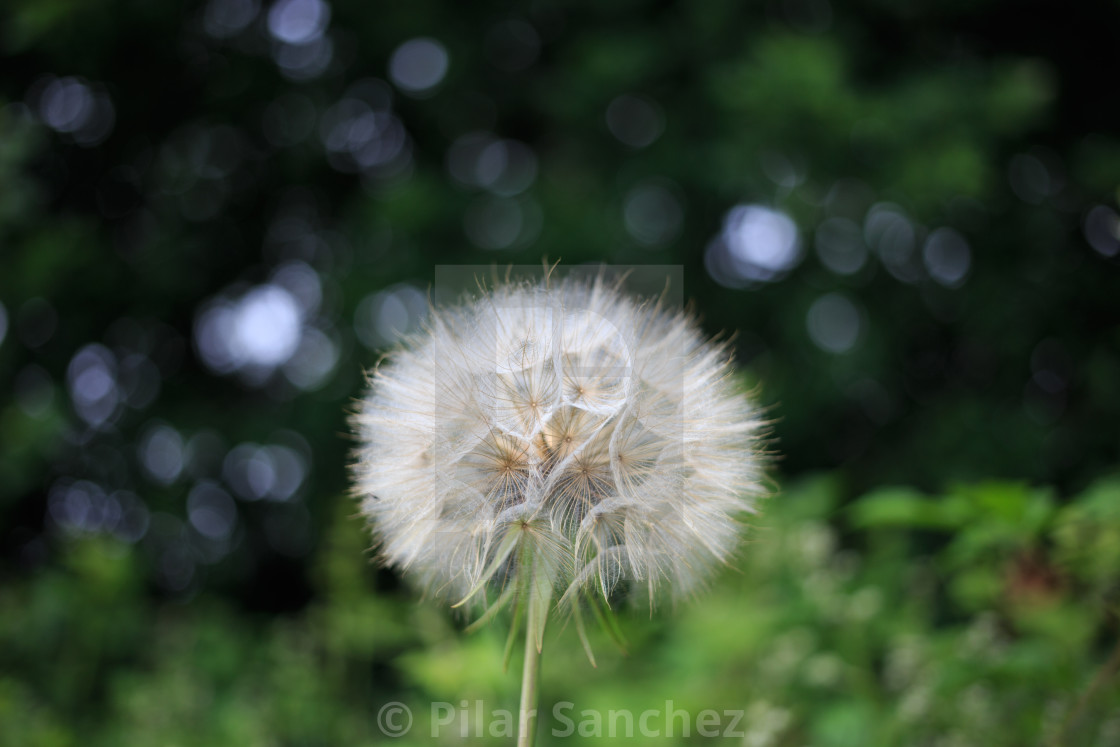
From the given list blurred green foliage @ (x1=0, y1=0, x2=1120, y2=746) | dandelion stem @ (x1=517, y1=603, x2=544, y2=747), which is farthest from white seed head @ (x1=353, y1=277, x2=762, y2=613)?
blurred green foliage @ (x1=0, y1=0, x2=1120, y2=746)

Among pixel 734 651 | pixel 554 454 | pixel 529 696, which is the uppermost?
pixel 554 454

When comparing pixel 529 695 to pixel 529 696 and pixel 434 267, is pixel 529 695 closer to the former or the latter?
pixel 529 696

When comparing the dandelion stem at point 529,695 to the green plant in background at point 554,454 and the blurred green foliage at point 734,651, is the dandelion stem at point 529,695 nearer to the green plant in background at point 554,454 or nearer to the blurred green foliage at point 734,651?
the green plant in background at point 554,454

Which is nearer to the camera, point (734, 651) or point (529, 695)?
point (529, 695)

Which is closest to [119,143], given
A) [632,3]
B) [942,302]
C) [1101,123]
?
[632,3]

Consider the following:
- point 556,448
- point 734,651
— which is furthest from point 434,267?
point 556,448

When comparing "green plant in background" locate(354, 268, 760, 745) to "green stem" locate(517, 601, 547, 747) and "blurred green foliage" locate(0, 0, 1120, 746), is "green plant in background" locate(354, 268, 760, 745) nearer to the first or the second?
"green stem" locate(517, 601, 547, 747)

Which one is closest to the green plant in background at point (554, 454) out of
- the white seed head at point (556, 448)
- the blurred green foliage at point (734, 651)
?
the white seed head at point (556, 448)
